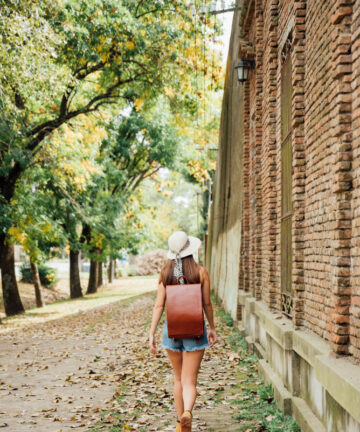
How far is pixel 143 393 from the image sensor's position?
24.0 feet

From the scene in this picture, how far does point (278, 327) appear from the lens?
6.38 metres

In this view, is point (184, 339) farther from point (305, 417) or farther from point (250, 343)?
point (250, 343)

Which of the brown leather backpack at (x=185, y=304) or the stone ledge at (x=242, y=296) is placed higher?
the brown leather backpack at (x=185, y=304)

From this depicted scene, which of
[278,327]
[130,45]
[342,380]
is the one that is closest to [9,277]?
[130,45]

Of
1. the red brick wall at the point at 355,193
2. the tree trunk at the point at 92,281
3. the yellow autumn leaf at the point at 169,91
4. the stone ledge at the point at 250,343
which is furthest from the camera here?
the tree trunk at the point at 92,281

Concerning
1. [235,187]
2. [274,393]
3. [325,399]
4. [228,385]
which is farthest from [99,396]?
[235,187]

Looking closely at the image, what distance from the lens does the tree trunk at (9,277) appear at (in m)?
18.4

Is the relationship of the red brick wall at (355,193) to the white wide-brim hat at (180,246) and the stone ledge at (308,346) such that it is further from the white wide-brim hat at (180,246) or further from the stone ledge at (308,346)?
the white wide-brim hat at (180,246)

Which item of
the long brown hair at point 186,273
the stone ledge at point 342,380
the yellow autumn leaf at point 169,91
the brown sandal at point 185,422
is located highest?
the yellow autumn leaf at point 169,91

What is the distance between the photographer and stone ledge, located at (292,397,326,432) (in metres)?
4.65

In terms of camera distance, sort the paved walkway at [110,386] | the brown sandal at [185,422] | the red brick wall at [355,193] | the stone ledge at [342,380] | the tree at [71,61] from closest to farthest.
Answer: the stone ledge at [342,380]
the red brick wall at [355,193]
the brown sandal at [185,422]
the paved walkway at [110,386]
the tree at [71,61]

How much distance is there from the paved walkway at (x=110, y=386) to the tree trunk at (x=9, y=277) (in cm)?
535

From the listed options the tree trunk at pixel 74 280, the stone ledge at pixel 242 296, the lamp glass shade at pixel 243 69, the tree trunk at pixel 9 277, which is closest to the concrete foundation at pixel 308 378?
the stone ledge at pixel 242 296

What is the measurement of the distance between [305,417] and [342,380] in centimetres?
156
